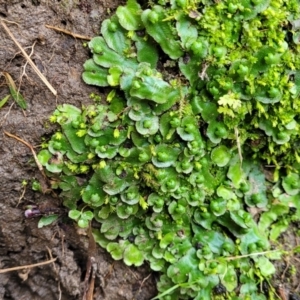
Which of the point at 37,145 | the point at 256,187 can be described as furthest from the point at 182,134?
the point at 37,145

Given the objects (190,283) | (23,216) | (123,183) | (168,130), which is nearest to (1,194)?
(23,216)

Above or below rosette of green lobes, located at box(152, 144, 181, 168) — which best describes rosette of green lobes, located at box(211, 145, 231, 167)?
below

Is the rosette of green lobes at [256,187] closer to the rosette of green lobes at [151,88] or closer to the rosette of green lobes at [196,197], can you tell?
the rosette of green lobes at [196,197]

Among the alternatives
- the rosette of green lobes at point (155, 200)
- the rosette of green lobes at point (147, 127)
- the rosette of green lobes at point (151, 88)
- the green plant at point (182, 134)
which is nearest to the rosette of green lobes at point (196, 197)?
the green plant at point (182, 134)

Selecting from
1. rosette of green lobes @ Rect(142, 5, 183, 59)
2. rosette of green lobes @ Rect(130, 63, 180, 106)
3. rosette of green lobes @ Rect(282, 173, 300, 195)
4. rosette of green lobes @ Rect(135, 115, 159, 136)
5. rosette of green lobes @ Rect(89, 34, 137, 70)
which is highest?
rosette of green lobes @ Rect(142, 5, 183, 59)

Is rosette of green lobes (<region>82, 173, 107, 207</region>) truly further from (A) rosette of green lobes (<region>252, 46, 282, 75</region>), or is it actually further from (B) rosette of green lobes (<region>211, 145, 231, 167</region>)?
(A) rosette of green lobes (<region>252, 46, 282, 75</region>)

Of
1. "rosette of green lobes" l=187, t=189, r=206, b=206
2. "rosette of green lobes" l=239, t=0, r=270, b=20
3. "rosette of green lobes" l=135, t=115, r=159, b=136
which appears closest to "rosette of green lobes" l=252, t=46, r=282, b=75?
"rosette of green lobes" l=239, t=0, r=270, b=20
